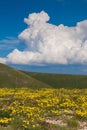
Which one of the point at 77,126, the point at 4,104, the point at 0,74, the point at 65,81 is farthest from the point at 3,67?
the point at 77,126

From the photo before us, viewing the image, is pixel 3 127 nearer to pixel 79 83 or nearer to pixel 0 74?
pixel 0 74

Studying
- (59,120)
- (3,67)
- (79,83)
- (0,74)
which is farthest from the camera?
(79,83)

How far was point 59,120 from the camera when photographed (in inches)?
1013

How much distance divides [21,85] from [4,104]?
99.5 meters

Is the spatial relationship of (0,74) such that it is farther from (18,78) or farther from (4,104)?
(4,104)

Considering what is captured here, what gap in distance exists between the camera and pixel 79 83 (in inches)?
7264

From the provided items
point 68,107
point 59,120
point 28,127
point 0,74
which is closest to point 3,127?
point 28,127

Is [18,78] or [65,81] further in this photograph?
[65,81]

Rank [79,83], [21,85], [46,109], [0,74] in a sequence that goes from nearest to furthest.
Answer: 1. [46,109]
2. [21,85]
3. [0,74]
4. [79,83]

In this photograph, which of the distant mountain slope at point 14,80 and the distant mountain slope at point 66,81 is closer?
the distant mountain slope at point 14,80

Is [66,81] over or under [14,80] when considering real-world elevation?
over

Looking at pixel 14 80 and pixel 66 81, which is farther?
pixel 66 81

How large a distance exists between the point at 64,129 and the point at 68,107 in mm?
9295

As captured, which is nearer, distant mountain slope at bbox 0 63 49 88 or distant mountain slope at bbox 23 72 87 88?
distant mountain slope at bbox 0 63 49 88
